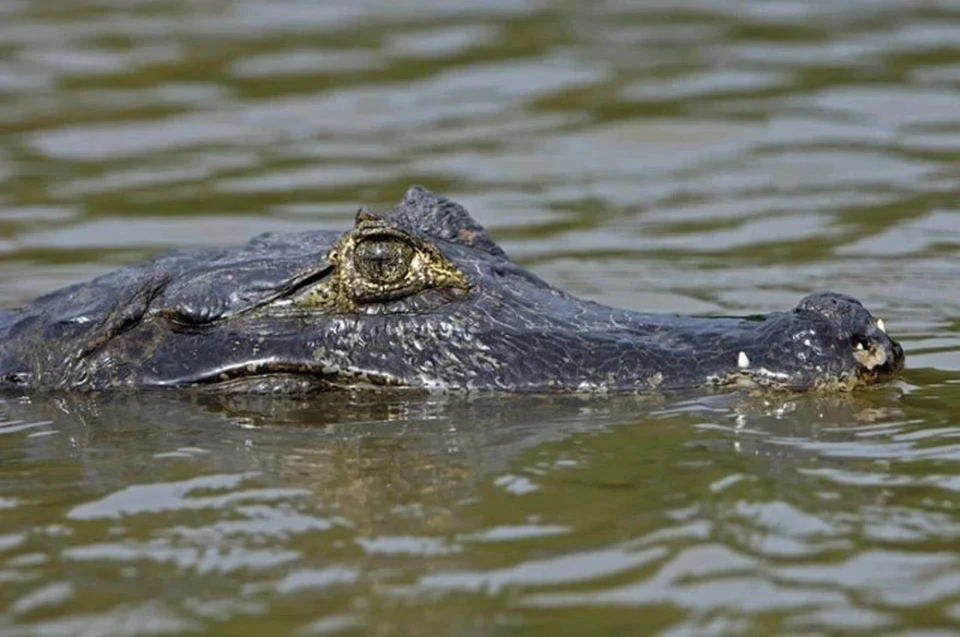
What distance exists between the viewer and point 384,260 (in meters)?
6.75

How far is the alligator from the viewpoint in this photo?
255 inches

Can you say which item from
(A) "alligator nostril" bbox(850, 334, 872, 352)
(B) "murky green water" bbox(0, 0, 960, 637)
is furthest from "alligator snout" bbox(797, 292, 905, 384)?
(B) "murky green water" bbox(0, 0, 960, 637)

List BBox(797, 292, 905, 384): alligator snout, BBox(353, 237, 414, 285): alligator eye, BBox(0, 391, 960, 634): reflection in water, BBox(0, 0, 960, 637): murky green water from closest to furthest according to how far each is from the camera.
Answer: BBox(0, 391, 960, 634): reflection in water → BBox(0, 0, 960, 637): murky green water → BBox(797, 292, 905, 384): alligator snout → BBox(353, 237, 414, 285): alligator eye

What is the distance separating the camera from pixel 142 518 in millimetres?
5410

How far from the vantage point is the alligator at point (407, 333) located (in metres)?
6.48

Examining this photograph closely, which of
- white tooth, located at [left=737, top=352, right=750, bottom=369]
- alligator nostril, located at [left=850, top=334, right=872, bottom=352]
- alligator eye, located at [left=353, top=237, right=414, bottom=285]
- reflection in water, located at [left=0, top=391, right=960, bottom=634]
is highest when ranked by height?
alligator eye, located at [left=353, top=237, right=414, bottom=285]

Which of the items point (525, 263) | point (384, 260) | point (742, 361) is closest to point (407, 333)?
point (384, 260)

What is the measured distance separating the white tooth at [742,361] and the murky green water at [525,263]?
0.17 m

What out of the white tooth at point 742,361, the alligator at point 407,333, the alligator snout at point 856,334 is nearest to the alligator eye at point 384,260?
the alligator at point 407,333

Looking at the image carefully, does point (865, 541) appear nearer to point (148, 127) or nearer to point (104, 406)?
point (104, 406)

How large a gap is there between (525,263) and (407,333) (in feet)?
11.4

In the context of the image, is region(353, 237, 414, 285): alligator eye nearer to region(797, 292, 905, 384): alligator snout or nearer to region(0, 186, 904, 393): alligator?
region(0, 186, 904, 393): alligator

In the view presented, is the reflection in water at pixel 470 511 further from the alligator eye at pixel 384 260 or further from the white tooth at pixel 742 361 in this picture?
the alligator eye at pixel 384 260

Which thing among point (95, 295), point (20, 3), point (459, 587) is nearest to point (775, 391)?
point (459, 587)
